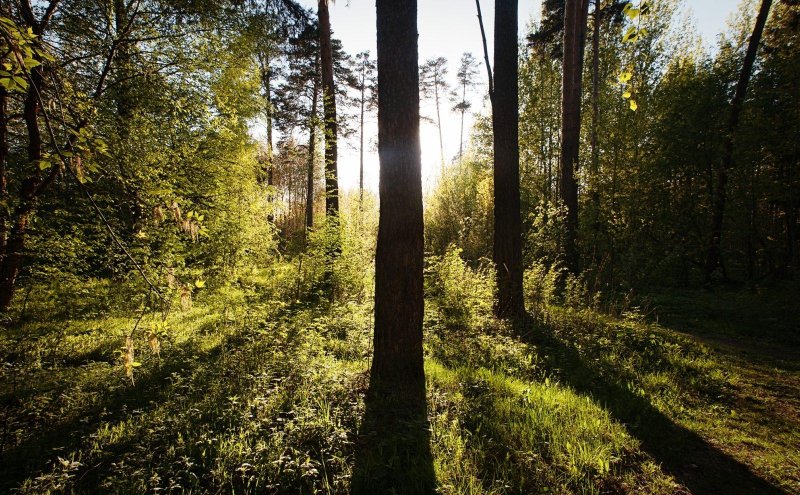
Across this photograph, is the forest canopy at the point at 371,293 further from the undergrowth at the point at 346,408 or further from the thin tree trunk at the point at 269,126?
the thin tree trunk at the point at 269,126

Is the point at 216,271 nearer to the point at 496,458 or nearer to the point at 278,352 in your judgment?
the point at 278,352

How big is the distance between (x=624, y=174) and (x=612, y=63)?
9.20m

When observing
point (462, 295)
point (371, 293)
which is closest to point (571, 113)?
point (462, 295)

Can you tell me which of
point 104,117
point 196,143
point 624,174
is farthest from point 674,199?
point 104,117

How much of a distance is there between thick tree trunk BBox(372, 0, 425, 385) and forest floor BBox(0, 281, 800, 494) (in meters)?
0.56

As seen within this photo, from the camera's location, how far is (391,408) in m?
3.57

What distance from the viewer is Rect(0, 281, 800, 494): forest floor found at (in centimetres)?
270

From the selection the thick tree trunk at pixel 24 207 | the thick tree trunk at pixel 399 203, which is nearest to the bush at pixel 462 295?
the thick tree trunk at pixel 399 203

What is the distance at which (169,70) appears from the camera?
5.70 m

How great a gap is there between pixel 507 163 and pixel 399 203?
3816mm

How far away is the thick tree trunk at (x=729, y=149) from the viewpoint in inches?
395

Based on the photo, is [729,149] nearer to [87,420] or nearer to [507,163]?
[507,163]

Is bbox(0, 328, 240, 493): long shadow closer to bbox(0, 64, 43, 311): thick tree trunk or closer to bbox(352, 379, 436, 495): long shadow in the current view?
bbox(352, 379, 436, 495): long shadow

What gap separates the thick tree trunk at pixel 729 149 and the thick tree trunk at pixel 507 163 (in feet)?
27.1
